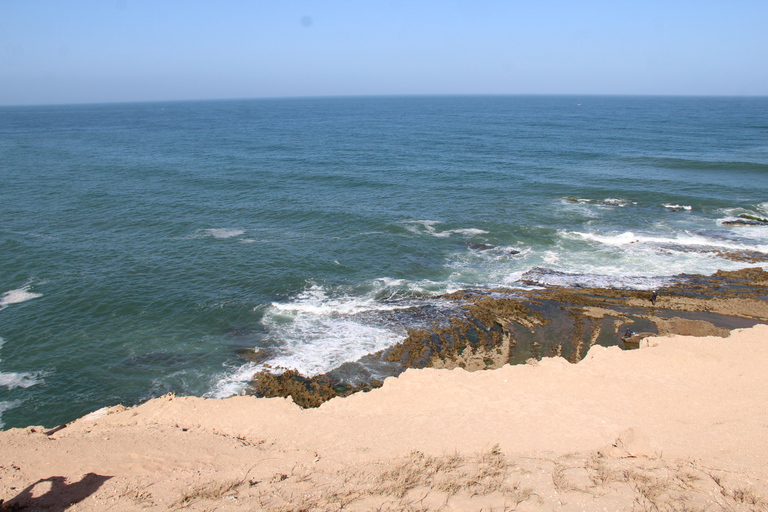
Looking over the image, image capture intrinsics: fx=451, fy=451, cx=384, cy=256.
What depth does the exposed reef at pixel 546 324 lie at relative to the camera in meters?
26.1

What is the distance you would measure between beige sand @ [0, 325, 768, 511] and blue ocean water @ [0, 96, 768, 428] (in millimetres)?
5936

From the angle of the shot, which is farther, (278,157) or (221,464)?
(278,157)

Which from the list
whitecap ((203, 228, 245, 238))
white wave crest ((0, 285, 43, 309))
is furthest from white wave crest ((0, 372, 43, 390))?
whitecap ((203, 228, 245, 238))

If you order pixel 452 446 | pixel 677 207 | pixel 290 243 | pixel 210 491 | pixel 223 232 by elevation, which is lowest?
pixel 452 446

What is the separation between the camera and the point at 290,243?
45188mm

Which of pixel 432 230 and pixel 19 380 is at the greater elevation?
pixel 432 230

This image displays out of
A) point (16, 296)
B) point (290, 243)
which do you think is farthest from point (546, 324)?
point (16, 296)

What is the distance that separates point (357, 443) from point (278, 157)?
73020mm

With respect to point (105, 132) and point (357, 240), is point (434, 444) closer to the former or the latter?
point (357, 240)

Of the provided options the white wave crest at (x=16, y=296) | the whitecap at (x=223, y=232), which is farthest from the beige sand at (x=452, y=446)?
the whitecap at (x=223, y=232)

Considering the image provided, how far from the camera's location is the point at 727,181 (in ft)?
215

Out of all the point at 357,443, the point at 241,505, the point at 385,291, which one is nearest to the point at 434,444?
the point at 357,443

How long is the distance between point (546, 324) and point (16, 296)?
39.2 meters

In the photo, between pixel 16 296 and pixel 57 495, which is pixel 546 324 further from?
pixel 16 296
